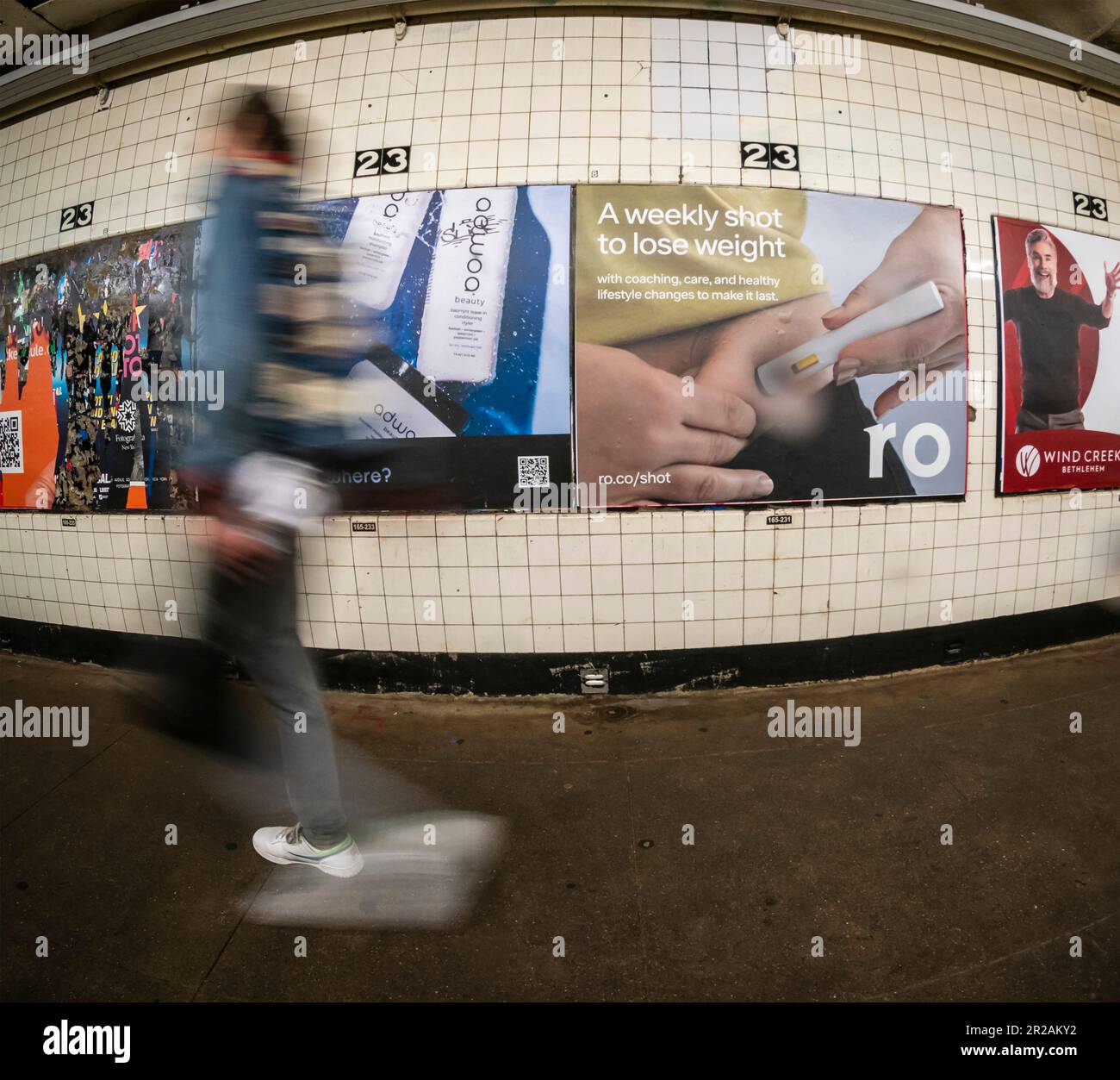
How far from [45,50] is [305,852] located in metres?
5.54

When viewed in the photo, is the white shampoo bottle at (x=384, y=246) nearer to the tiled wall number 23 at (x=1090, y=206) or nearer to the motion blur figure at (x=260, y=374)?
the motion blur figure at (x=260, y=374)

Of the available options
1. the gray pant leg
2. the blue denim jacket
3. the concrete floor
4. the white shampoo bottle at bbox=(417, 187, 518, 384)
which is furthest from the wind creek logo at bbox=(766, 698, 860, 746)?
the blue denim jacket

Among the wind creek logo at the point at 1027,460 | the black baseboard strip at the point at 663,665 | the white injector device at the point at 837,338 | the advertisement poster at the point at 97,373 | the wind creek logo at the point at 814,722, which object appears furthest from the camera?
the wind creek logo at the point at 1027,460

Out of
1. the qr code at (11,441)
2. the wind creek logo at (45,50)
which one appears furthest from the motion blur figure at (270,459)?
the qr code at (11,441)

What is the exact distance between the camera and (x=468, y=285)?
372cm

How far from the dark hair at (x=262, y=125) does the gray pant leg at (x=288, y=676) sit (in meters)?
1.29

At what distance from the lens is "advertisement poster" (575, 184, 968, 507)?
3.68 meters

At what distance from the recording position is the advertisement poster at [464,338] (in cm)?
369

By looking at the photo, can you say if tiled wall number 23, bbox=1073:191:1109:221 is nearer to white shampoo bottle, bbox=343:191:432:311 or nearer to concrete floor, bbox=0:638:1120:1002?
concrete floor, bbox=0:638:1120:1002

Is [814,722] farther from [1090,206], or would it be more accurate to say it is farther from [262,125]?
[1090,206]

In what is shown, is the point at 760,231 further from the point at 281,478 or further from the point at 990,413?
the point at 281,478

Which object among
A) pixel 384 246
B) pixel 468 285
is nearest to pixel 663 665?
pixel 468 285

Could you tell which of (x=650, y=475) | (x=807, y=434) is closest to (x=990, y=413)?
(x=807, y=434)

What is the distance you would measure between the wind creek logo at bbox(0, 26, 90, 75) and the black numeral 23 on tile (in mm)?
2156
